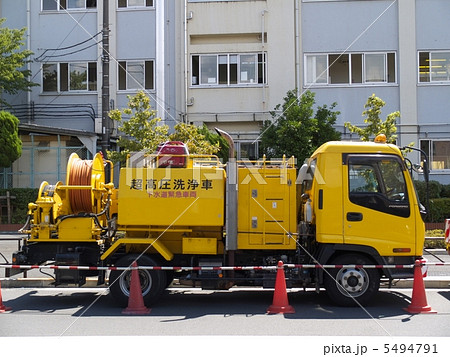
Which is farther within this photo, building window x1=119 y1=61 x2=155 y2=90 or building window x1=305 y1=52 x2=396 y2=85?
building window x1=119 y1=61 x2=155 y2=90

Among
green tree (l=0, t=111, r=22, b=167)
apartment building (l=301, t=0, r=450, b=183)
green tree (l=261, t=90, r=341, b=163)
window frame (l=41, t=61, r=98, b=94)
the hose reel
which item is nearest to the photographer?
the hose reel

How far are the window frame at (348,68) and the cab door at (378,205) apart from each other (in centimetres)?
1543

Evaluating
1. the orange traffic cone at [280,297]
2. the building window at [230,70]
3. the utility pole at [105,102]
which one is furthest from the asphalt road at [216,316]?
the building window at [230,70]

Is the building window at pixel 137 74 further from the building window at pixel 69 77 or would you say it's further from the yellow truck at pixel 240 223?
the yellow truck at pixel 240 223

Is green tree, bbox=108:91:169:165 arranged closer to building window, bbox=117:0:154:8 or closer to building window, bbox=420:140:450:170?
building window, bbox=117:0:154:8

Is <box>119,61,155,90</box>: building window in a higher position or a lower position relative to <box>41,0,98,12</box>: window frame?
lower

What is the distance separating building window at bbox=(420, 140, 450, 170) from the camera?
76.8ft

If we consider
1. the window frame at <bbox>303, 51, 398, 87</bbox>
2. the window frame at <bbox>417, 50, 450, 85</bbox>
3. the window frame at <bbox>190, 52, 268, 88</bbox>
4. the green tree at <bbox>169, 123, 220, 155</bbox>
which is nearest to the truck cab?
the green tree at <bbox>169, 123, 220, 155</bbox>

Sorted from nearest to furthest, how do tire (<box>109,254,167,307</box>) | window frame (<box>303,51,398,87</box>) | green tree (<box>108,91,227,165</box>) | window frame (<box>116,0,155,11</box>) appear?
tire (<box>109,254,167,307</box>) < green tree (<box>108,91,227,165</box>) < window frame (<box>303,51,398,87</box>) < window frame (<box>116,0,155,11</box>)

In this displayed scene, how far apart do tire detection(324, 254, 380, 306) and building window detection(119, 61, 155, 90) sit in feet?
57.0

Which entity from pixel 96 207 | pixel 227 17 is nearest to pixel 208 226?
pixel 96 207

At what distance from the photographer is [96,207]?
31.7ft


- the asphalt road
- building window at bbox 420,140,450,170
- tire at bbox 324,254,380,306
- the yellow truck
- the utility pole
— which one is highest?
the utility pole

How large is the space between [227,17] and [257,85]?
3.33 m
